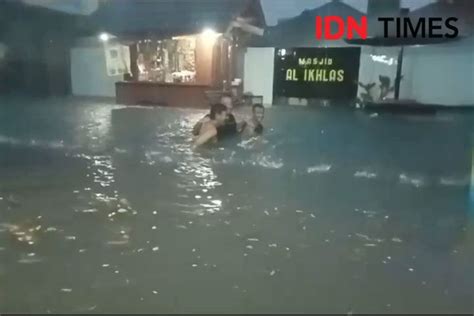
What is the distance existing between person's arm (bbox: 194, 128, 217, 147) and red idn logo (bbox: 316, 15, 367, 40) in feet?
0.80

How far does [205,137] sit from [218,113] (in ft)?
0.17

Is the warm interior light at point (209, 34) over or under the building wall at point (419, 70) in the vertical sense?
over

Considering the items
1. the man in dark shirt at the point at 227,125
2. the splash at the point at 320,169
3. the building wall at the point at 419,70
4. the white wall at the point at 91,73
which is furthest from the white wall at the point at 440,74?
the white wall at the point at 91,73

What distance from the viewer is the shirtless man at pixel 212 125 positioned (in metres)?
0.76

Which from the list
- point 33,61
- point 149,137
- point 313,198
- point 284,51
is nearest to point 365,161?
point 313,198

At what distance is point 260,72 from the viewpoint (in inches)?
28.2

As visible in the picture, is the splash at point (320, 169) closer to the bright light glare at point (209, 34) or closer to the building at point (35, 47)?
the bright light glare at point (209, 34)

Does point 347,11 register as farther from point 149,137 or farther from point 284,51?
point 149,137

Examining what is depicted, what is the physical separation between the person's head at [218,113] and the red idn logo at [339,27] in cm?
20

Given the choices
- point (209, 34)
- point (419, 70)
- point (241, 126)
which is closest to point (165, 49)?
point (209, 34)

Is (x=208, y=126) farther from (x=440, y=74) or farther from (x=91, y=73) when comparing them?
(x=440, y=74)

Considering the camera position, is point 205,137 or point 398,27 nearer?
point 398,27

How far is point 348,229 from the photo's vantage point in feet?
2.14

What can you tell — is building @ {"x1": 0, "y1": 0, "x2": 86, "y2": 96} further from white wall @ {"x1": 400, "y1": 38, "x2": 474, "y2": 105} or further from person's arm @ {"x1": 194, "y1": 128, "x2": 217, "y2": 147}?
white wall @ {"x1": 400, "y1": 38, "x2": 474, "y2": 105}
